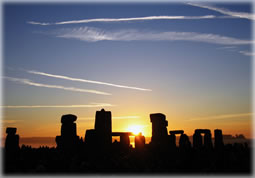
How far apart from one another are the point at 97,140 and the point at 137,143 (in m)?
5.34

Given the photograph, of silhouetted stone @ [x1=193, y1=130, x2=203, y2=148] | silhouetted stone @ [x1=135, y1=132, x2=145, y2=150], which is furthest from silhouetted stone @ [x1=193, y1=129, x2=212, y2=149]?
silhouetted stone @ [x1=135, y1=132, x2=145, y2=150]

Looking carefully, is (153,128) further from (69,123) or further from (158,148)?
(69,123)

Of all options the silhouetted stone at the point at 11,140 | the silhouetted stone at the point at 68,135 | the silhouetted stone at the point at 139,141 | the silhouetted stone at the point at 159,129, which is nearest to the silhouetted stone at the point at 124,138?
the silhouetted stone at the point at 139,141

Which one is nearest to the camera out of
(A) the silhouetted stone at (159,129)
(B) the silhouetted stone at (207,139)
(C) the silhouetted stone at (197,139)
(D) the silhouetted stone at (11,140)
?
(A) the silhouetted stone at (159,129)

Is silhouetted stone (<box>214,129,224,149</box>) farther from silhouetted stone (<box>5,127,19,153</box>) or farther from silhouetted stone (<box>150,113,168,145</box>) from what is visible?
silhouetted stone (<box>5,127,19,153</box>)

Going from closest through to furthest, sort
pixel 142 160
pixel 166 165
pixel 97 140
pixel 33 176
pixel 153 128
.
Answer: pixel 33 176
pixel 166 165
pixel 142 160
pixel 97 140
pixel 153 128

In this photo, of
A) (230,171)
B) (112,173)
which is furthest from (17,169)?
(230,171)

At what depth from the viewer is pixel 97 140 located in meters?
25.2

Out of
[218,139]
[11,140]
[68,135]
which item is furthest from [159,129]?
[11,140]

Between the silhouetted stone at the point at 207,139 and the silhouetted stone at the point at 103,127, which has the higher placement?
the silhouetted stone at the point at 103,127

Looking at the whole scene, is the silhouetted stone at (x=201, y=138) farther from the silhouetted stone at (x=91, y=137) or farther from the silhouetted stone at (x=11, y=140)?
the silhouetted stone at (x=11, y=140)

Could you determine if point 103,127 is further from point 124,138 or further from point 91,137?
point 124,138

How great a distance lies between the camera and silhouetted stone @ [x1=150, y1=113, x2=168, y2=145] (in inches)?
1082

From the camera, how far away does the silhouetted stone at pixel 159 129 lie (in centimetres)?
2748
